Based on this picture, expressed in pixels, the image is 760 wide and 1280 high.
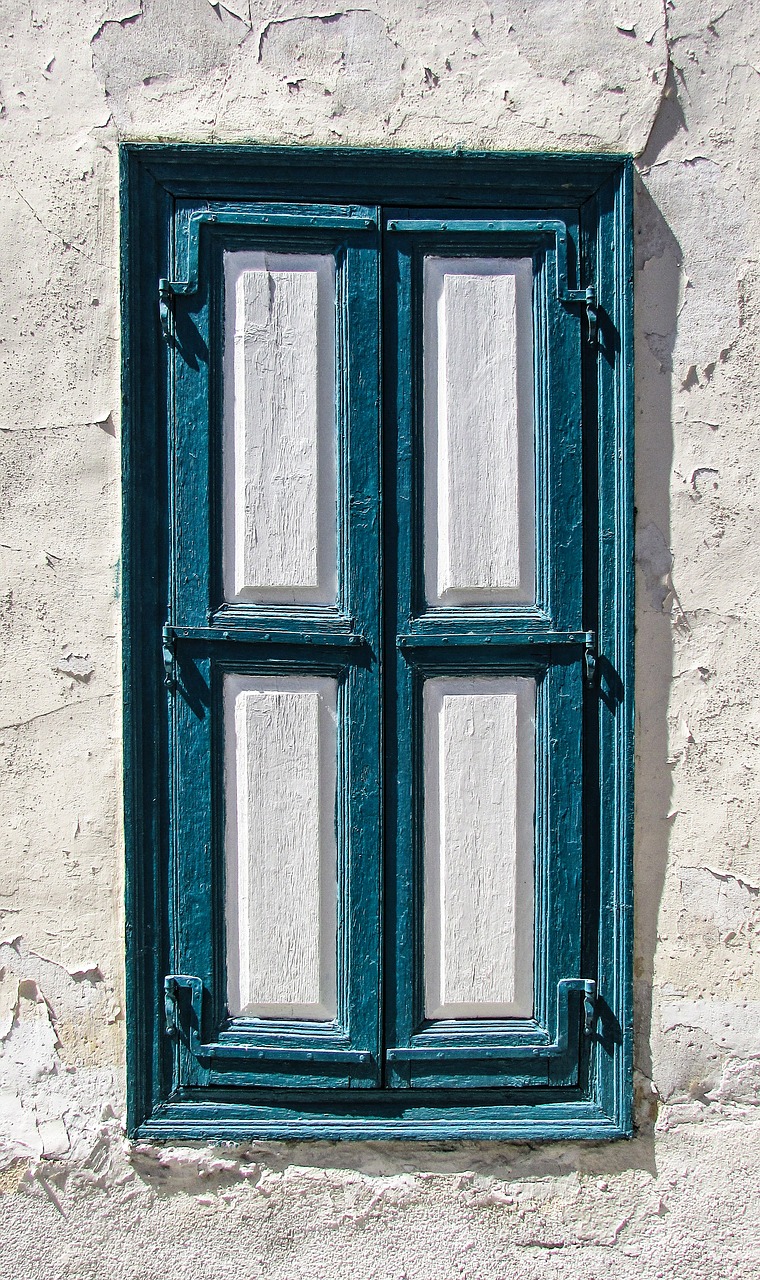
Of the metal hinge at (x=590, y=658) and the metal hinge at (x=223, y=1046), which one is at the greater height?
the metal hinge at (x=590, y=658)

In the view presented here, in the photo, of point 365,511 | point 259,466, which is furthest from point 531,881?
point 259,466

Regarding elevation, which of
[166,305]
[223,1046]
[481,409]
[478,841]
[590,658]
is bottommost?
[223,1046]

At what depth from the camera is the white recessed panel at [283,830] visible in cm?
198

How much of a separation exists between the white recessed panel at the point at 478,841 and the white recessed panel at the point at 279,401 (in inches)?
17.2

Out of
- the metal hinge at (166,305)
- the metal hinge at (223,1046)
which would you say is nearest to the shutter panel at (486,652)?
the metal hinge at (223,1046)

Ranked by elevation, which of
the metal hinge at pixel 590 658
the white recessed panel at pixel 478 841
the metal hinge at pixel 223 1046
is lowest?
the metal hinge at pixel 223 1046

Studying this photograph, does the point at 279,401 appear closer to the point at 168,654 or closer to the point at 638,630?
the point at 168,654

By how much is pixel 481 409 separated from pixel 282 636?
647 mm

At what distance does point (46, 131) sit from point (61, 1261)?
7.99ft

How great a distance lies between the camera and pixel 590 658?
1979 mm

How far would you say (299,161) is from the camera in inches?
77.0

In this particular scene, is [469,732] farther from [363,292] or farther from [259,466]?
[363,292]

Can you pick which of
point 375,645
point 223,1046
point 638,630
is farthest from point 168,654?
point 638,630

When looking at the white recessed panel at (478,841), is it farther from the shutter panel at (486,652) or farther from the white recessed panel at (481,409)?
the white recessed panel at (481,409)
